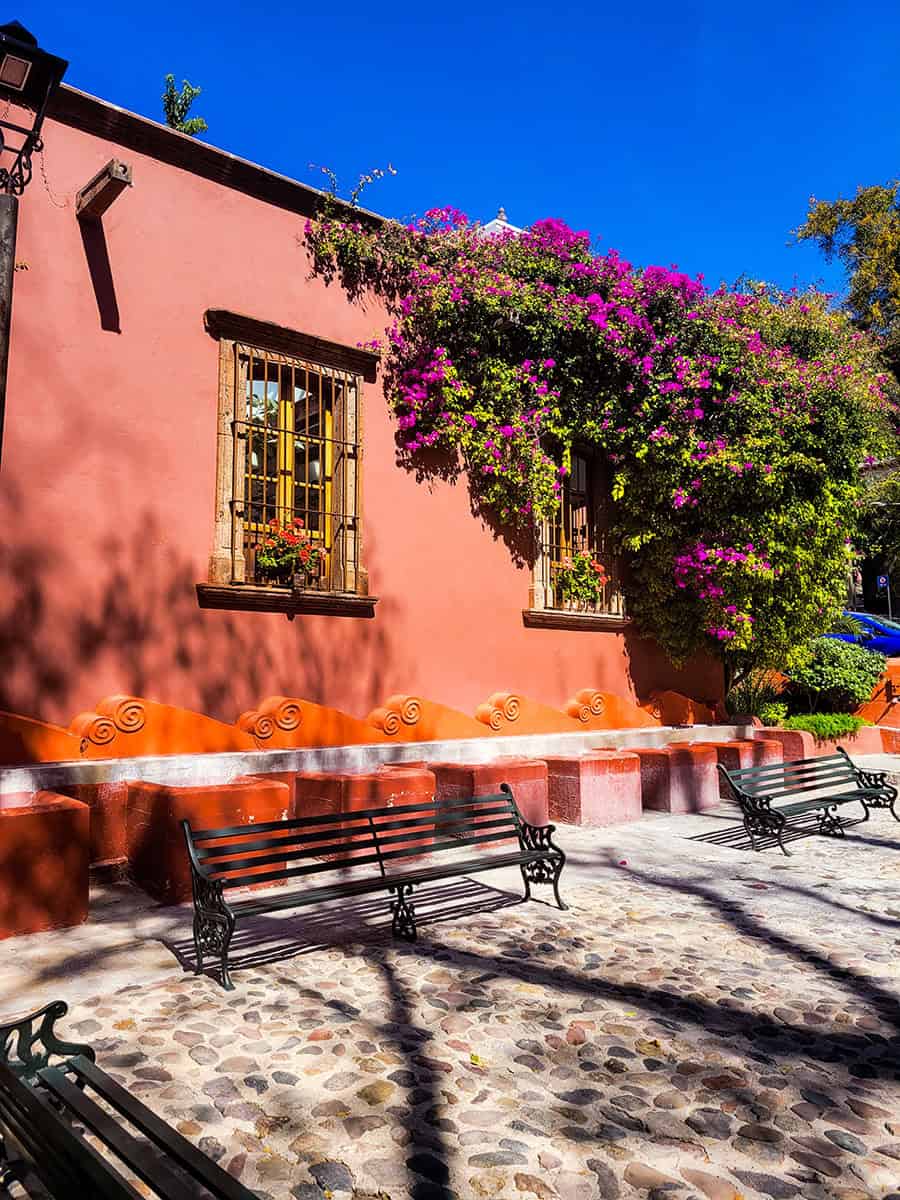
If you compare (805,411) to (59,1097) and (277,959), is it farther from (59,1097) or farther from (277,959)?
(59,1097)

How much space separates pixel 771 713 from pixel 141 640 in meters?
9.32

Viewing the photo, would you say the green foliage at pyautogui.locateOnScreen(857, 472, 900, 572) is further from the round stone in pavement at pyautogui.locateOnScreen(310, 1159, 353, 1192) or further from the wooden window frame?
the round stone in pavement at pyautogui.locateOnScreen(310, 1159, 353, 1192)

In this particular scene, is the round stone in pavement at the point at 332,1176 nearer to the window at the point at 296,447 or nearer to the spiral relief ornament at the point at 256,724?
the spiral relief ornament at the point at 256,724

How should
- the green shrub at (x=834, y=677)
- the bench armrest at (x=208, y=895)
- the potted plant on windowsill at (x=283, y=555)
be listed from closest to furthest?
the bench armrest at (x=208, y=895) → the potted plant on windowsill at (x=283, y=555) → the green shrub at (x=834, y=677)

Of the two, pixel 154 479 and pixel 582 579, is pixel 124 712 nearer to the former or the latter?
pixel 154 479

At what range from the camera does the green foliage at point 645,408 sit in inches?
339

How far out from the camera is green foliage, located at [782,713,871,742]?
41.2 feet

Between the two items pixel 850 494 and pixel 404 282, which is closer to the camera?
pixel 404 282

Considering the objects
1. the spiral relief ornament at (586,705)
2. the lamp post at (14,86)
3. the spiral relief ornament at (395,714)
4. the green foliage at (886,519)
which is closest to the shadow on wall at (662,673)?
the spiral relief ornament at (586,705)

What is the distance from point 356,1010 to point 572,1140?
4.28 ft

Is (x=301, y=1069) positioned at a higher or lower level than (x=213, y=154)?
lower

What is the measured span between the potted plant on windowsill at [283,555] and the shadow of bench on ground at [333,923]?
9.70 feet

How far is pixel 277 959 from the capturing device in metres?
4.31

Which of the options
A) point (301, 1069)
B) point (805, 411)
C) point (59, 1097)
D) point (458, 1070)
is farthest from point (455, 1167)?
point (805, 411)
